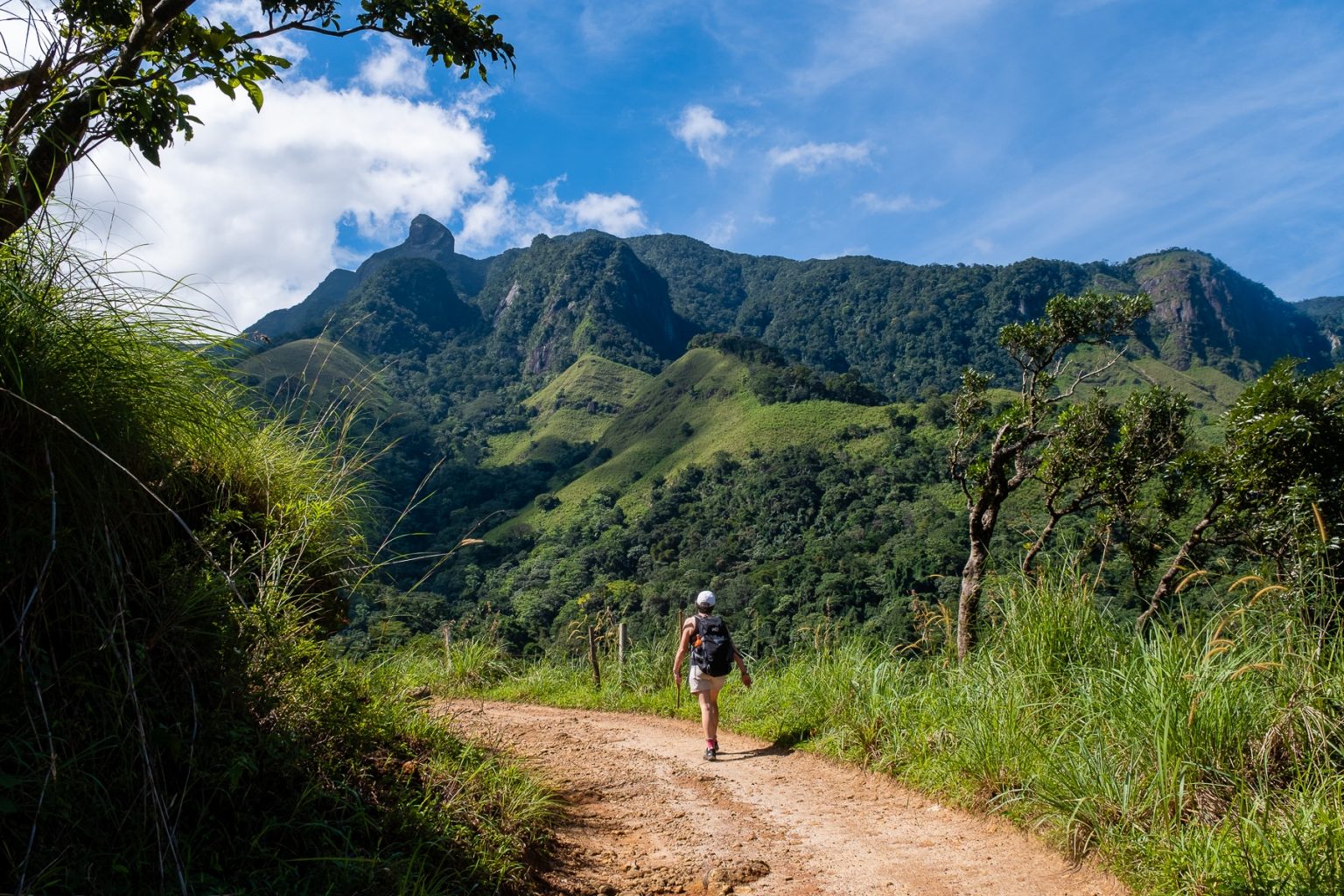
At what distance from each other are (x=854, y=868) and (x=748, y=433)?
8170 cm

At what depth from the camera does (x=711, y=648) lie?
24.3ft

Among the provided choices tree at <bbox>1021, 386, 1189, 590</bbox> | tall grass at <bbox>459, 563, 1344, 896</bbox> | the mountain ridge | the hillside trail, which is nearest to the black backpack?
the hillside trail

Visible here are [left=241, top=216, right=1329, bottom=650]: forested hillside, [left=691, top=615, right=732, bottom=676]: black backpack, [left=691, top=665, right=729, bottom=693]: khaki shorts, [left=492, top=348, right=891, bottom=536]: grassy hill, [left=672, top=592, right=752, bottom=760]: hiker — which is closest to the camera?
[left=672, top=592, right=752, bottom=760]: hiker

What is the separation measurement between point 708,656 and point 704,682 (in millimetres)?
233

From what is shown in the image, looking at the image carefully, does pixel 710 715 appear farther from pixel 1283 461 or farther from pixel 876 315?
pixel 876 315

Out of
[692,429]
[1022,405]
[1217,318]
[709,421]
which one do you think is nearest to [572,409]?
[692,429]

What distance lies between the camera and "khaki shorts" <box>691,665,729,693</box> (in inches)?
284

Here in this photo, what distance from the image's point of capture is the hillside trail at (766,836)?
3.90 meters

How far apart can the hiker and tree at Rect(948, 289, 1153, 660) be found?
2.66 m

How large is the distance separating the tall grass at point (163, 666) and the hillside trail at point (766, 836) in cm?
85

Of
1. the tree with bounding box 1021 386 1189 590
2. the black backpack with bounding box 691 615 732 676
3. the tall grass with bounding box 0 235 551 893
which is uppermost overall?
the tree with bounding box 1021 386 1189 590

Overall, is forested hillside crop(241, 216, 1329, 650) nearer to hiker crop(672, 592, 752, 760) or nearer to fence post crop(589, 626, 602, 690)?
fence post crop(589, 626, 602, 690)

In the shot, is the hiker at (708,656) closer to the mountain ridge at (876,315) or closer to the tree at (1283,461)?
the tree at (1283,461)

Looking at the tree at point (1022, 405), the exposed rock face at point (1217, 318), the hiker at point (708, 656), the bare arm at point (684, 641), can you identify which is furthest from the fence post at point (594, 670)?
the exposed rock face at point (1217, 318)
